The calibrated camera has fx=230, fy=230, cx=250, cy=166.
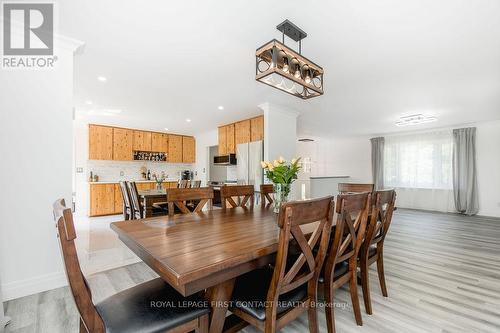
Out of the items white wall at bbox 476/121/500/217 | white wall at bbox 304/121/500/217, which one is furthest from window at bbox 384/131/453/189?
white wall at bbox 476/121/500/217

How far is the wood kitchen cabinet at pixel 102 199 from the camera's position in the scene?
5.87 m

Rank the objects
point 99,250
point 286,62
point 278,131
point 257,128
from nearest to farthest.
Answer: point 286,62, point 99,250, point 278,131, point 257,128

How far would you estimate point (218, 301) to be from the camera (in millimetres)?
1205

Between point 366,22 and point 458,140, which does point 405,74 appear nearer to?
point 366,22

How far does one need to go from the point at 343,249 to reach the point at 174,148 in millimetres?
6915

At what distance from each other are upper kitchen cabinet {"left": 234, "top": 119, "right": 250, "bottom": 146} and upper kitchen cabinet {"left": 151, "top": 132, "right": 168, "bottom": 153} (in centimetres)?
300

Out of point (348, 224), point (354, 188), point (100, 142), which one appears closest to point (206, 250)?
point (348, 224)

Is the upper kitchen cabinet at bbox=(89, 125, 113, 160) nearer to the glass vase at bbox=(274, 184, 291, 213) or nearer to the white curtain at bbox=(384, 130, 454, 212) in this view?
the glass vase at bbox=(274, 184, 291, 213)

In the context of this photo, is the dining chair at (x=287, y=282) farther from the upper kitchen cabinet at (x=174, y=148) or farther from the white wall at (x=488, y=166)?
the white wall at (x=488, y=166)

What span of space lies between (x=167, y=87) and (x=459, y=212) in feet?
25.9

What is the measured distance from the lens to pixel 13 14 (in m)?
1.97

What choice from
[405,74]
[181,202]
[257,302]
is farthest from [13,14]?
[405,74]

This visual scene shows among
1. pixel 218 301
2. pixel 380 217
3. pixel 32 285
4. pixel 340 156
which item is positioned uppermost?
pixel 340 156

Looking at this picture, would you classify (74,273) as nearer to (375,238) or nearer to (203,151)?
(375,238)
